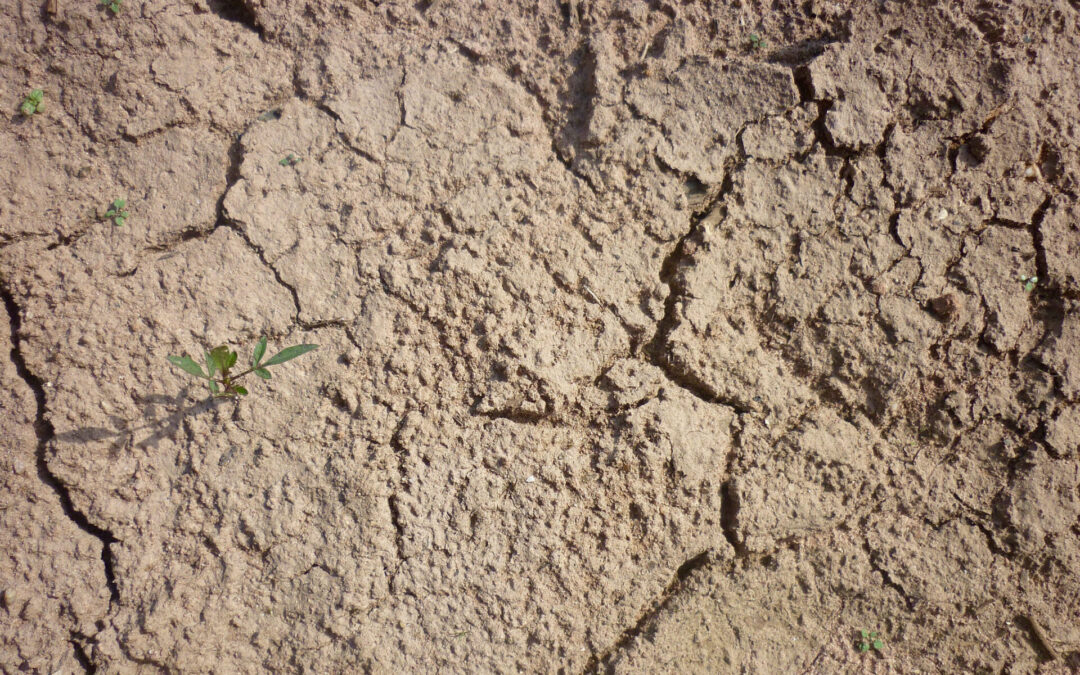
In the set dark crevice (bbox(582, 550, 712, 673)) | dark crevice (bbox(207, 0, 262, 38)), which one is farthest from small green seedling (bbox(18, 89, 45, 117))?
dark crevice (bbox(582, 550, 712, 673))

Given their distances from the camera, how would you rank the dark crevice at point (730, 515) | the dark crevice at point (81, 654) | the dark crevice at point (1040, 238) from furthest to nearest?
the dark crevice at point (1040, 238) → the dark crevice at point (730, 515) → the dark crevice at point (81, 654)

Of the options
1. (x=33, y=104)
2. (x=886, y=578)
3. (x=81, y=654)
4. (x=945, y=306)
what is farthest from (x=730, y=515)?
(x=33, y=104)

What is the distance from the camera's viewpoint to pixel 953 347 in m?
2.00

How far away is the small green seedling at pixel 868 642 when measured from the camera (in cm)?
190

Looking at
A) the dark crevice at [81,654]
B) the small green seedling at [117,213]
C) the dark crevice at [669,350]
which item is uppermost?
the dark crevice at [669,350]

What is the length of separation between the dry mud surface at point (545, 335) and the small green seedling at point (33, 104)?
3 cm

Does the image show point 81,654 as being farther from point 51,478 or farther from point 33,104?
point 33,104

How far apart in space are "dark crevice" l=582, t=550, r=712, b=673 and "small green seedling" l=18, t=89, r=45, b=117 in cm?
211

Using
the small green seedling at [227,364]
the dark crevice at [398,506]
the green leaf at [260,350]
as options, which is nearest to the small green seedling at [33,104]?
the small green seedling at [227,364]

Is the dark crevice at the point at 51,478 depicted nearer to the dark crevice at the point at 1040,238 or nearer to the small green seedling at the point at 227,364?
the small green seedling at the point at 227,364

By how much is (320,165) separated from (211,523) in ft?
3.29

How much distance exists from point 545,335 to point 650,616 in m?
0.79

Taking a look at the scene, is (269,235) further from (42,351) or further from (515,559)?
(515,559)

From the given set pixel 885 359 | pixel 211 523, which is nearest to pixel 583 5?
pixel 885 359
